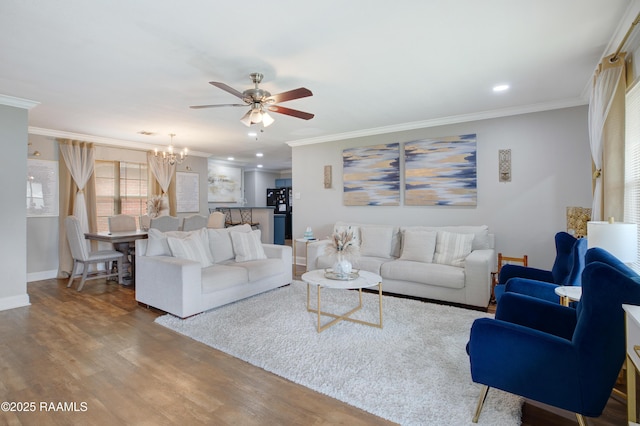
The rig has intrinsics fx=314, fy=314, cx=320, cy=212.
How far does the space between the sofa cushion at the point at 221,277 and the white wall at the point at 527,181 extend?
286cm

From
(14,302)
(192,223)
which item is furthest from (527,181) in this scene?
(14,302)

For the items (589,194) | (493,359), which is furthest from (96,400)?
(589,194)

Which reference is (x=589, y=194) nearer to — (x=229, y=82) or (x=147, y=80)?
(x=229, y=82)

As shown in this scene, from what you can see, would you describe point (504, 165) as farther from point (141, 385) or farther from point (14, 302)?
point (14, 302)

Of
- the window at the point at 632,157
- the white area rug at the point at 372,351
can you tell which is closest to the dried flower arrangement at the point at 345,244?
the white area rug at the point at 372,351

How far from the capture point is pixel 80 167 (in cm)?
567

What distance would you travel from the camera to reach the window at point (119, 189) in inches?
246

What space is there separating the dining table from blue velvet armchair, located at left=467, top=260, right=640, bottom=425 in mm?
4930

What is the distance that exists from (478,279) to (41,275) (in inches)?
266

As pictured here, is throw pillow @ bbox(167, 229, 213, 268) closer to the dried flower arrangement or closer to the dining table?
the dining table

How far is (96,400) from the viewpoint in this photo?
2.01 meters

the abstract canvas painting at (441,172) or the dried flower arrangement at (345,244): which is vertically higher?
the abstract canvas painting at (441,172)

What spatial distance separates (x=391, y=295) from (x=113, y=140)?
5.89 m

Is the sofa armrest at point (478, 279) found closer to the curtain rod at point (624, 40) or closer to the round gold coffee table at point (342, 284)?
the round gold coffee table at point (342, 284)
